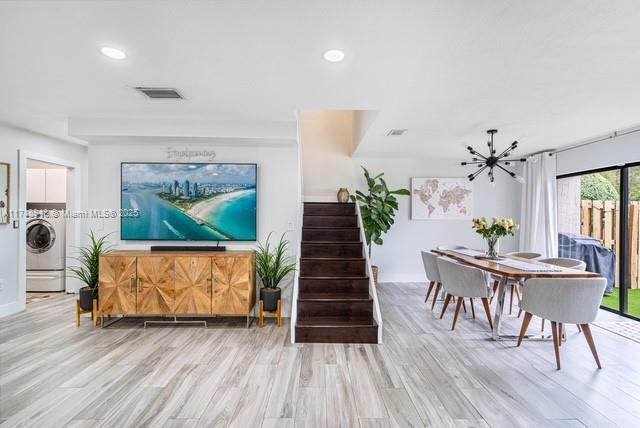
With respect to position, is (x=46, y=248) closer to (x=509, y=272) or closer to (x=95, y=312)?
(x=95, y=312)

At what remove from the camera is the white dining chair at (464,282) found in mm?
3572

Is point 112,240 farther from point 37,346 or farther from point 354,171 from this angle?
point 354,171

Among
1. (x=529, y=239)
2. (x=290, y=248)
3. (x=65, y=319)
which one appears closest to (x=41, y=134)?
(x=65, y=319)

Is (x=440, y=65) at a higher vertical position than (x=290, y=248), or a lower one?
higher

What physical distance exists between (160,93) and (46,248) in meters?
3.94

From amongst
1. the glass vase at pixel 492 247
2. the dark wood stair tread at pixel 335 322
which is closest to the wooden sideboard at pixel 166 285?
the dark wood stair tread at pixel 335 322

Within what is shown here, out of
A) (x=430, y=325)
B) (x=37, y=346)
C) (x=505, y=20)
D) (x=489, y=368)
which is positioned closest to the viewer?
(x=505, y=20)

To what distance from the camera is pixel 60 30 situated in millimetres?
1992

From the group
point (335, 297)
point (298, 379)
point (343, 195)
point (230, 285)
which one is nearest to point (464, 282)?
point (335, 297)

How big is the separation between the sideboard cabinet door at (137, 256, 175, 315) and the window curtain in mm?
5447

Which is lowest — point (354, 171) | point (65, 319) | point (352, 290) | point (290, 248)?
point (65, 319)

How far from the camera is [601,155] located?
184 inches

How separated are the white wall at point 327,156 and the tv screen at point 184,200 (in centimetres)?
244

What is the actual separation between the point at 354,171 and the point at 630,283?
14.1 ft
